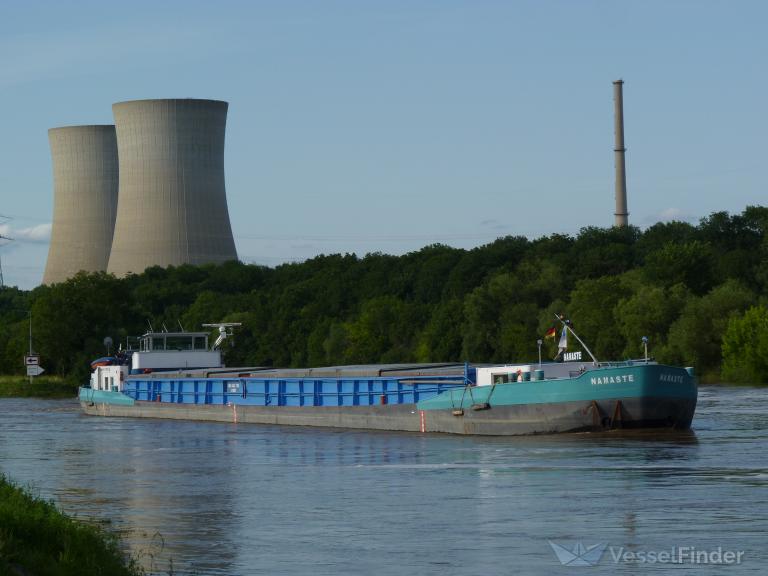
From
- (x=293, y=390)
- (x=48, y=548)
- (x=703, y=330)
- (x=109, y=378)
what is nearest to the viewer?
(x=48, y=548)

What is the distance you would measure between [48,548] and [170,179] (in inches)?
3949

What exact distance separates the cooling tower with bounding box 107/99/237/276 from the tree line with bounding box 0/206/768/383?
6.60m

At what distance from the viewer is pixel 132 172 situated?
118125 millimetres

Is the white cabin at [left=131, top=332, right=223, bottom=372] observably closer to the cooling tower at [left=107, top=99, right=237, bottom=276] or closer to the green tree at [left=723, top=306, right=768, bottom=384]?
the green tree at [left=723, top=306, right=768, bottom=384]

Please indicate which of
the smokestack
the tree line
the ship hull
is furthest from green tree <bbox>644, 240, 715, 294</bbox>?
the ship hull

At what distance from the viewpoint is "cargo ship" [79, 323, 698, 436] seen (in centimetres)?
4191

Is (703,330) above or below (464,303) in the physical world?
below

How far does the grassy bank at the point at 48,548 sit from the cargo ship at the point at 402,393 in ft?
82.2

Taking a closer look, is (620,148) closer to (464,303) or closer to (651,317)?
(464,303)

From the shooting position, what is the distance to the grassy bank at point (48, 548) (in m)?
16.3

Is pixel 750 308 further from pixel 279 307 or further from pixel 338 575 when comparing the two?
pixel 338 575

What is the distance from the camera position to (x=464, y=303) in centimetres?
11206

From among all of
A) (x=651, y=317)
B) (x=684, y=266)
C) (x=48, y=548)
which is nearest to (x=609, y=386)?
(x=48, y=548)

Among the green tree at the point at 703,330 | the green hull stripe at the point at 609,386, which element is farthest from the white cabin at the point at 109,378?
the green tree at the point at 703,330
